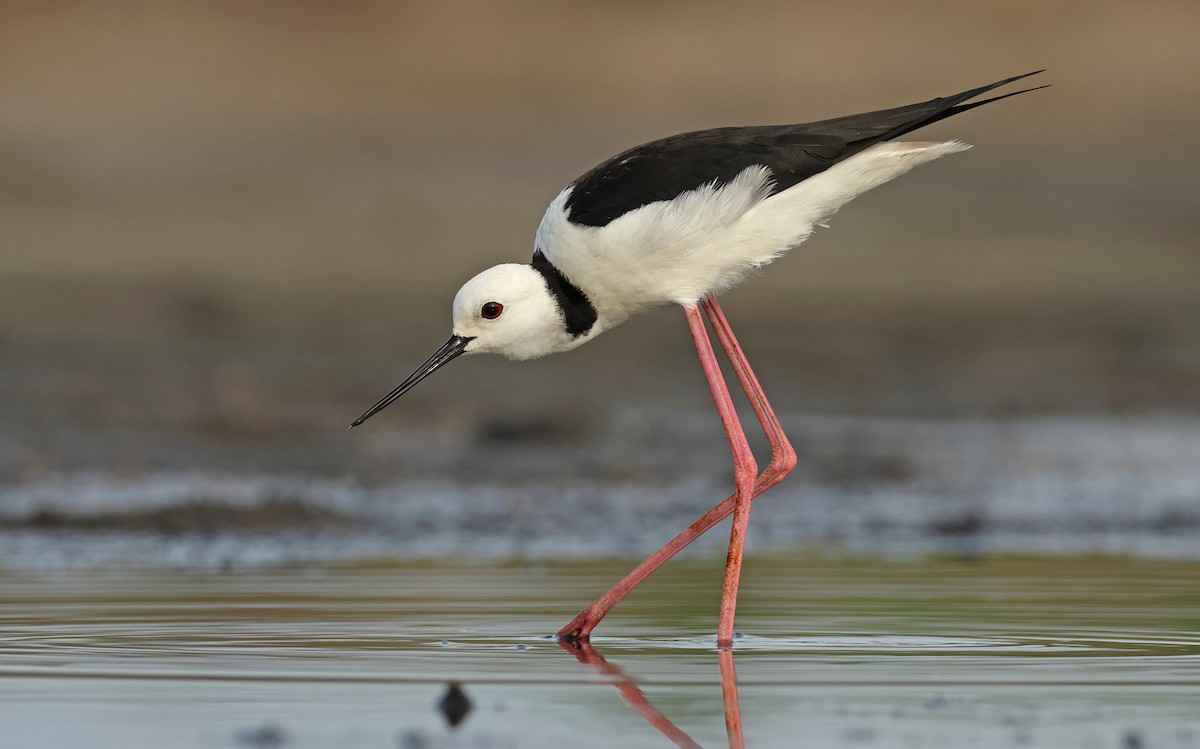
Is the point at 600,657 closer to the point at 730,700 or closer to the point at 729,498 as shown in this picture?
the point at 730,700

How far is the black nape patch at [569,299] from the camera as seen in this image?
6734mm

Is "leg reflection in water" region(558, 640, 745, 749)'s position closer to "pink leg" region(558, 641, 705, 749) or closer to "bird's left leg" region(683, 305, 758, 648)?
"pink leg" region(558, 641, 705, 749)

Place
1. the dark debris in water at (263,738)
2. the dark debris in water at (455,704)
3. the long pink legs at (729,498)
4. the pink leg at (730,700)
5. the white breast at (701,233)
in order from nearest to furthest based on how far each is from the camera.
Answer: the dark debris in water at (263,738) → the pink leg at (730,700) → the dark debris in water at (455,704) → the long pink legs at (729,498) → the white breast at (701,233)

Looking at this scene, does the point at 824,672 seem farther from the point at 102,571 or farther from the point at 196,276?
the point at 196,276

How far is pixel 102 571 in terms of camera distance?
7.91m

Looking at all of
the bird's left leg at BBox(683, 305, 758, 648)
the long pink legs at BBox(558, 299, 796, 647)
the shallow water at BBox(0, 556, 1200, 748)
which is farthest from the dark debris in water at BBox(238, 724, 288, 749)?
the bird's left leg at BBox(683, 305, 758, 648)

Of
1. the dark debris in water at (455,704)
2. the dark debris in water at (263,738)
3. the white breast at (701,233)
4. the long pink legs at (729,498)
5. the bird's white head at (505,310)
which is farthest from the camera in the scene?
the bird's white head at (505,310)

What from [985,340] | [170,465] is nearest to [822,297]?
Result: [985,340]

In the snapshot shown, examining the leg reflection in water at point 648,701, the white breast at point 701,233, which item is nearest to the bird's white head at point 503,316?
the white breast at point 701,233

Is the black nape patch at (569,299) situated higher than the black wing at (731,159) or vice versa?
the black wing at (731,159)

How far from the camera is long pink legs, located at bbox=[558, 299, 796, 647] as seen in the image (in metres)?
6.20

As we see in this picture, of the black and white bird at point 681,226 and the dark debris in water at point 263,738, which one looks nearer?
the dark debris in water at point 263,738

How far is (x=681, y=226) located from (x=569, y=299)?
478 millimetres

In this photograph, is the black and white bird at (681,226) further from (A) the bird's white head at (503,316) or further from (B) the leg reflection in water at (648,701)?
(B) the leg reflection in water at (648,701)
